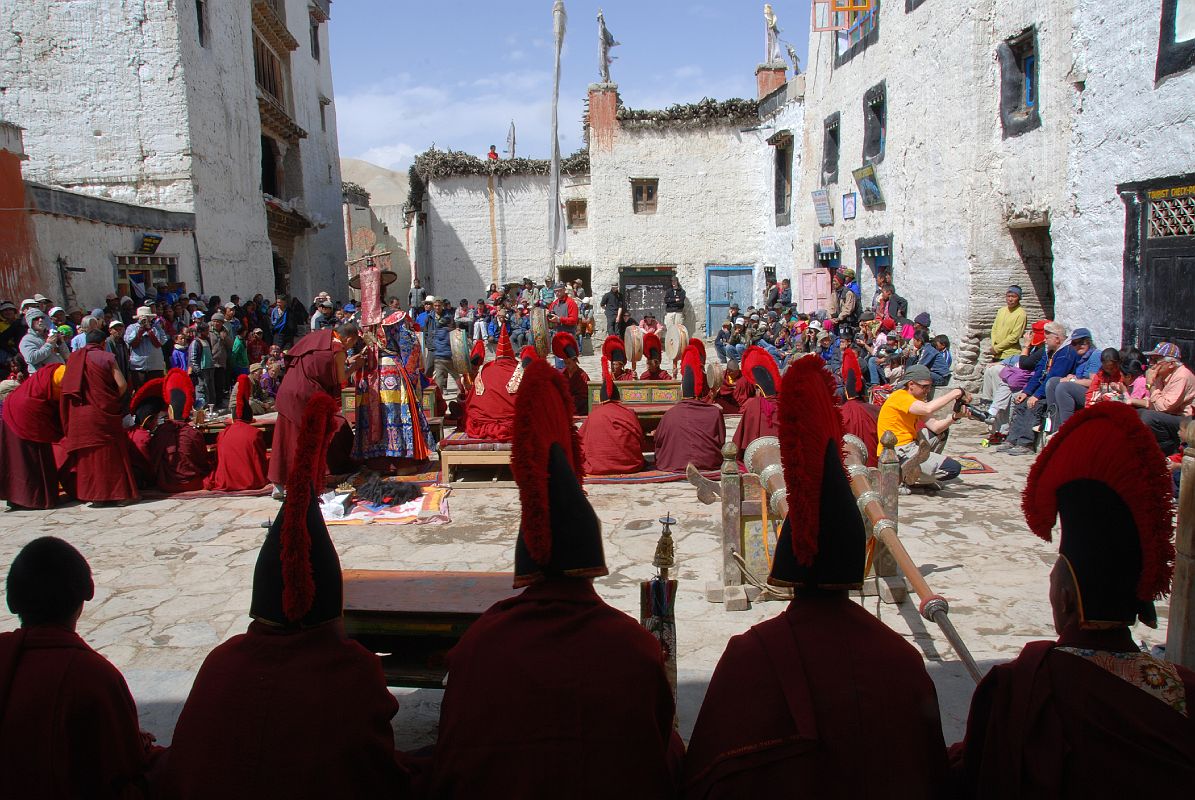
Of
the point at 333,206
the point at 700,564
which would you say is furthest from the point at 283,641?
the point at 333,206

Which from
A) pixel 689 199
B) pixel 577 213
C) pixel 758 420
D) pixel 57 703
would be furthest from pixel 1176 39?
pixel 577 213

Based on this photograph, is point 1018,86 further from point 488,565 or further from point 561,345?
point 488,565

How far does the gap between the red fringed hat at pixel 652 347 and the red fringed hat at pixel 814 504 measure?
27.2 feet

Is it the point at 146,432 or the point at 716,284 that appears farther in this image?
the point at 716,284

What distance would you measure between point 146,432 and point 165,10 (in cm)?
1067

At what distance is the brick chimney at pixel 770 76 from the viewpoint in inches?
904

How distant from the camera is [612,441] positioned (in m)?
8.51

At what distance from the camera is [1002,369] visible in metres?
10.7

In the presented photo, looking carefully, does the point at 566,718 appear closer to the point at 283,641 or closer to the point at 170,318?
the point at 283,641

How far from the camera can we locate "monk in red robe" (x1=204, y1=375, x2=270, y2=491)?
8.39 meters

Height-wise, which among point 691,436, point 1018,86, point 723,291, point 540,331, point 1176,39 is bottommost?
point 691,436

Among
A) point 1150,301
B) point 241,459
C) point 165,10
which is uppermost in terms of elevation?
point 165,10

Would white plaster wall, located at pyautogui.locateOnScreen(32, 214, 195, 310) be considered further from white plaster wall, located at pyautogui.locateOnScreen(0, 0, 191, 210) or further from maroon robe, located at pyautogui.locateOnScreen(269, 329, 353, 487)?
maroon robe, located at pyautogui.locateOnScreen(269, 329, 353, 487)

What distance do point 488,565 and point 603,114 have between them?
19022 millimetres
